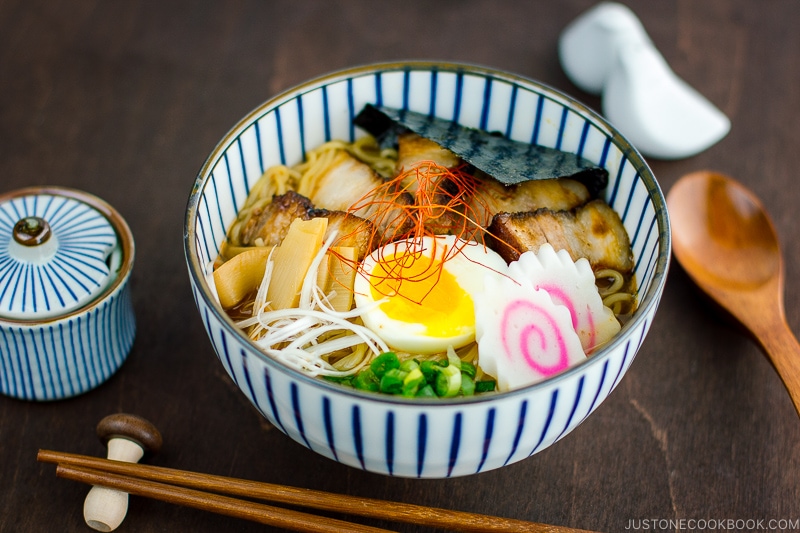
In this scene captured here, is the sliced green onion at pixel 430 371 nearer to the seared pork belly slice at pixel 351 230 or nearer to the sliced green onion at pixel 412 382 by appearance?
the sliced green onion at pixel 412 382

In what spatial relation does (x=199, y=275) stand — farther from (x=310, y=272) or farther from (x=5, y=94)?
(x=5, y=94)

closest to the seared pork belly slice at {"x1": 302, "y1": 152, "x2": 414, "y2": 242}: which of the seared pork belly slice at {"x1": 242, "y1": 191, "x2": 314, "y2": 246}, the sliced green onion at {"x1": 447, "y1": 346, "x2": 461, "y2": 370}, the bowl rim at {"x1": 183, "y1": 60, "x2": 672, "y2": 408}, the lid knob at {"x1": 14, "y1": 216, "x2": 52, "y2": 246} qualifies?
the seared pork belly slice at {"x1": 242, "y1": 191, "x2": 314, "y2": 246}

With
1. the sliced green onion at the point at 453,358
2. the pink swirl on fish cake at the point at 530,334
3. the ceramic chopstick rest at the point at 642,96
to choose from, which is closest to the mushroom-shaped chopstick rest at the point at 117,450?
the sliced green onion at the point at 453,358

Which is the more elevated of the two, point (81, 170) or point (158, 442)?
point (81, 170)

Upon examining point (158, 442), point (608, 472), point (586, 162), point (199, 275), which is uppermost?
point (586, 162)

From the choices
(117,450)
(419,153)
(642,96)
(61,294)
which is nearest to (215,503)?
(117,450)

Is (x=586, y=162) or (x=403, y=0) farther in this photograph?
(x=403, y=0)

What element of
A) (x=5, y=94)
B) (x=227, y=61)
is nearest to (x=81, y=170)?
(x=5, y=94)

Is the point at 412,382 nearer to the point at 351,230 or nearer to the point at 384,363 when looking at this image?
the point at 384,363
